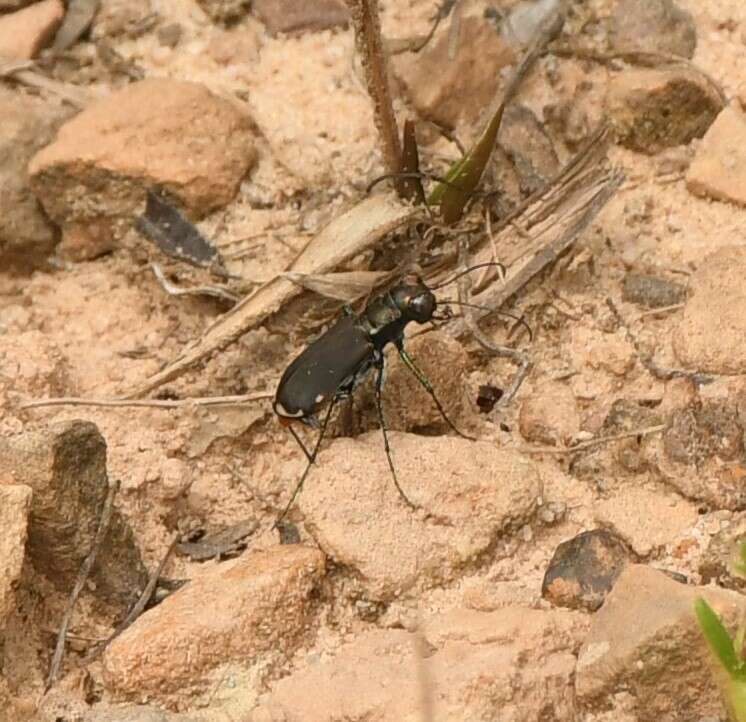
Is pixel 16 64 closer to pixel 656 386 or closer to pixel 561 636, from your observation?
pixel 656 386

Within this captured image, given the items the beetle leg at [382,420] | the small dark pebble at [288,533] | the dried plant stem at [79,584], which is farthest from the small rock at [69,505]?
the beetle leg at [382,420]

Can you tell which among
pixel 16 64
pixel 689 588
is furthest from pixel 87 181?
pixel 689 588

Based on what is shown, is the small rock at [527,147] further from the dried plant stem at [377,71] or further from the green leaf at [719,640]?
the green leaf at [719,640]

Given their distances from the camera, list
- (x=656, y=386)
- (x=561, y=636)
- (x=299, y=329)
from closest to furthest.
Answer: (x=561, y=636) < (x=656, y=386) < (x=299, y=329)

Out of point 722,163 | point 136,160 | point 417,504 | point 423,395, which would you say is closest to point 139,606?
point 417,504

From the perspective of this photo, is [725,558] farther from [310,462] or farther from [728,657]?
[310,462]

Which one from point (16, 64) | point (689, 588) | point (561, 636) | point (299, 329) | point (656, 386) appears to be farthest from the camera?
point (16, 64)

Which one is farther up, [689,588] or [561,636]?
[689,588]
